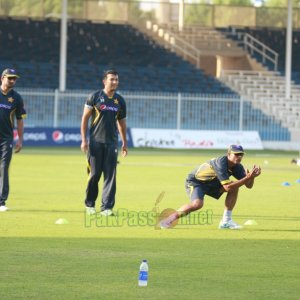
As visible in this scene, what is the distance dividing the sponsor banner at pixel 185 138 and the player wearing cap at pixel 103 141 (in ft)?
88.5

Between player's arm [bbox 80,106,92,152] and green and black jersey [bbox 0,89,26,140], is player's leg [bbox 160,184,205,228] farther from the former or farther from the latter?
green and black jersey [bbox 0,89,26,140]

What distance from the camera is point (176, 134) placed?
144 feet

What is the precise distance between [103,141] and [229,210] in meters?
2.68

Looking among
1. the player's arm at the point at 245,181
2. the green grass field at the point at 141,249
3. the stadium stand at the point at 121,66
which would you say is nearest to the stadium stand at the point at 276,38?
the stadium stand at the point at 121,66

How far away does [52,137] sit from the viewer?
42781mm

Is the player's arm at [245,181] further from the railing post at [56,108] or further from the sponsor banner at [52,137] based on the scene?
the railing post at [56,108]

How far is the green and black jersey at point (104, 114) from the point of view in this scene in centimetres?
1606

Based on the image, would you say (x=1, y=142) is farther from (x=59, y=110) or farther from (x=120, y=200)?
(x=59, y=110)

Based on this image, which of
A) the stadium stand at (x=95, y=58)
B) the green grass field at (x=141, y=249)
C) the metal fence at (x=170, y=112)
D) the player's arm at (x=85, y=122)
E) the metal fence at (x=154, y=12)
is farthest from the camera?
the metal fence at (x=154, y=12)

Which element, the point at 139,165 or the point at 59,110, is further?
the point at 59,110

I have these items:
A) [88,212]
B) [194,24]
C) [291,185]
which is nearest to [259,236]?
[88,212]

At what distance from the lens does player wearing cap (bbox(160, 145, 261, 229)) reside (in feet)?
45.7

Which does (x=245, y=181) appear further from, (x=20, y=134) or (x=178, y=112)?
(x=178, y=112)

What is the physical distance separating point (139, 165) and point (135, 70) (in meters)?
21.6
